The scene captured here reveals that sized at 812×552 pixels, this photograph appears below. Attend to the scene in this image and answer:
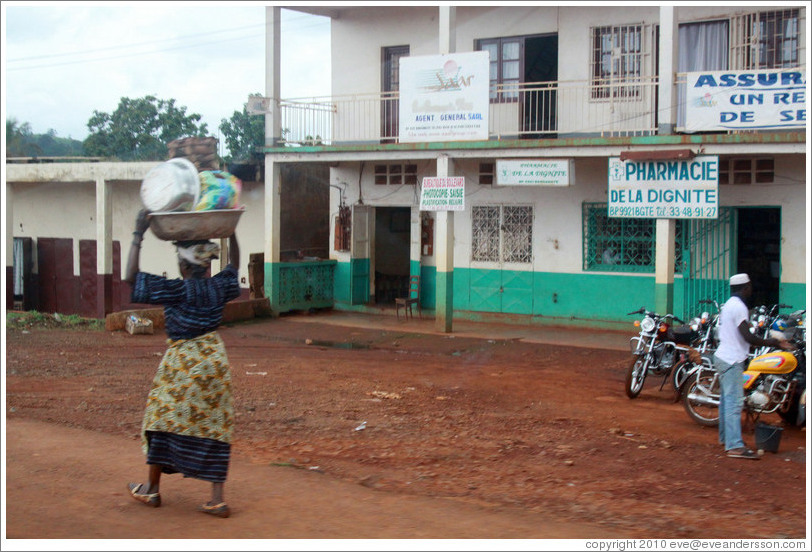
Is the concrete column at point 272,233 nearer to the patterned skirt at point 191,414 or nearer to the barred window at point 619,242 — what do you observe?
the barred window at point 619,242

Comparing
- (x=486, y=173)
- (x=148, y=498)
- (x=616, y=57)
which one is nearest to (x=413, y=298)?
(x=486, y=173)

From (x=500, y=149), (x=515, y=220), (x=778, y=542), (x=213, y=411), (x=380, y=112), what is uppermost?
(x=380, y=112)

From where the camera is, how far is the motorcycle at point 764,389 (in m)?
7.36

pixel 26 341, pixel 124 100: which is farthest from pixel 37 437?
pixel 124 100

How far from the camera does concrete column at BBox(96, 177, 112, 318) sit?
16.8 m

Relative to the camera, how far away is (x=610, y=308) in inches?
585

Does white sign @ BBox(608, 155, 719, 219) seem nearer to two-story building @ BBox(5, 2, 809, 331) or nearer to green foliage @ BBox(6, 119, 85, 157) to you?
two-story building @ BBox(5, 2, 809, 331)

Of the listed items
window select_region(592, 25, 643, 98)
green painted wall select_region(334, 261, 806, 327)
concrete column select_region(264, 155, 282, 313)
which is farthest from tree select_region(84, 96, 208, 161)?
window select_region(592, 25, 643, 98)

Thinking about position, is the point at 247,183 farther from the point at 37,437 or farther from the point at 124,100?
the point at 37,437

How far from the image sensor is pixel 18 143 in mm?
22547

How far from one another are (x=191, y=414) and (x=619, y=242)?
11.3m

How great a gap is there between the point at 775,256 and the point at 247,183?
10830 millimetres

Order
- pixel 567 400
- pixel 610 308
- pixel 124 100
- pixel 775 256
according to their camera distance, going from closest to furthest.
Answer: pixel 567 400 → pixel 775 256 → pixel 610 308 → pixel 124 100

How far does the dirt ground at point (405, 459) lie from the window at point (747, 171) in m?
4.11
